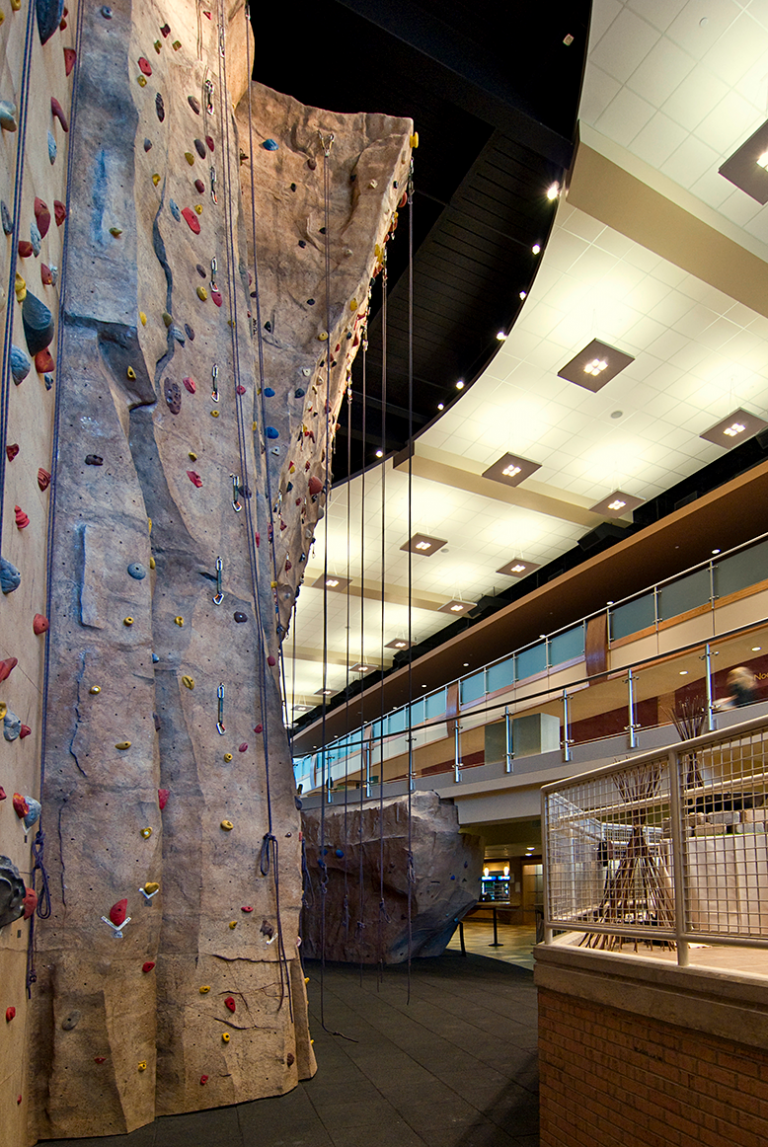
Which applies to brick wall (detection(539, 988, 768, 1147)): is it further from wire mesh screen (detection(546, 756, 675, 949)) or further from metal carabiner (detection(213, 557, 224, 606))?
metal carabiner (detection(213, 557, 224, 606))

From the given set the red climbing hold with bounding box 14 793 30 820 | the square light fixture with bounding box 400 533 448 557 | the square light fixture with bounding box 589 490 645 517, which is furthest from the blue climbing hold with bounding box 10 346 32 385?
the square light fixture with bounding box 400 533 448 557

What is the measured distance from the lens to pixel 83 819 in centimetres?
378

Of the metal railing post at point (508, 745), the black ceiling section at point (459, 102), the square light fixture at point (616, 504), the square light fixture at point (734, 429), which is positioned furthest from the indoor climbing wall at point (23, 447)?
the square light fixture at point (616, 504)

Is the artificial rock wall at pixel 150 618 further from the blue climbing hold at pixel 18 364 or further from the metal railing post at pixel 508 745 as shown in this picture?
the metal railing post at pixel 508 745

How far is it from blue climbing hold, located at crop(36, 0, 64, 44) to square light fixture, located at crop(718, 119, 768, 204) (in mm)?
6049

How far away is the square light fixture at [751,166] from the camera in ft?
22.6

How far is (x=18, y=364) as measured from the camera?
2.73 m

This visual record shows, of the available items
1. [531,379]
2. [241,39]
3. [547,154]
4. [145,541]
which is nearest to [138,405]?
[145,541]

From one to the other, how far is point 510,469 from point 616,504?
2.45 metres

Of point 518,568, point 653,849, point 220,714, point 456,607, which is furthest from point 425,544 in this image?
point 653,849

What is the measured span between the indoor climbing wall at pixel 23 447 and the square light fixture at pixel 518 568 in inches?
538

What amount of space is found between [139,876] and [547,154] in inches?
287

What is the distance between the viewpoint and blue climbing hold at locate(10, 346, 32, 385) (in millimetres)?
2697

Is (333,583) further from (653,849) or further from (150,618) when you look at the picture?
(653,849)
